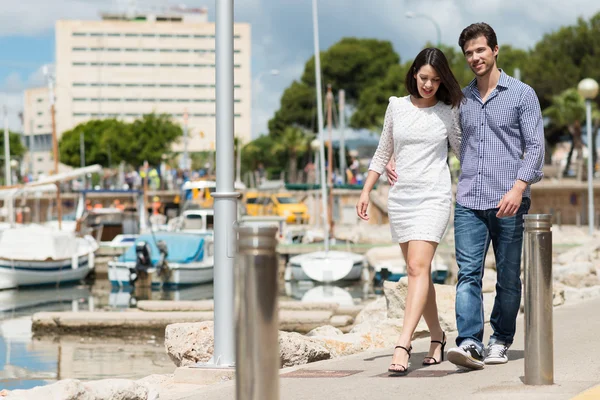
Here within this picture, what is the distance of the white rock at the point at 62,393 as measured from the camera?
632cm

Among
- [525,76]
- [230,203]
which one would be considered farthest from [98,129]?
[230,203]

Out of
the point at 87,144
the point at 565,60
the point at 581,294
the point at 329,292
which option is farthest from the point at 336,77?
the point at 581,294

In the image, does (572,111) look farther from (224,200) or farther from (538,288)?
(538,288)

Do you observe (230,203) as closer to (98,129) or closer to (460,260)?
(460,260)

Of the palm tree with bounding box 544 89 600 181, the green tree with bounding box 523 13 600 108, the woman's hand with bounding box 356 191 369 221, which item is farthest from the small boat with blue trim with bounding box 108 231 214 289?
the green tree with bounding box 523 13 600 108

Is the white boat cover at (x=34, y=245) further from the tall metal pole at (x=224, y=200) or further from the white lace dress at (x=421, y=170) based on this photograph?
the white lace dress at (x=421, y=170)

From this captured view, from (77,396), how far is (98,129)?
10160 cm

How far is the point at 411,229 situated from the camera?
19.5 ft

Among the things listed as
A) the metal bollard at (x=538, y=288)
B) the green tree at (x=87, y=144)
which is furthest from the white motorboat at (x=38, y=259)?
the green tree at (x=87, y=144)

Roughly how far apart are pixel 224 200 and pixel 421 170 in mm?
1387

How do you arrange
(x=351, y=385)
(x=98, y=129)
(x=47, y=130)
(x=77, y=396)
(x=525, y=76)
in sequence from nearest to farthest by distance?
(x=351, y=385), (x=77, y=396), (x=525, y=76), (x=98, y=129), (x=47, y=130)

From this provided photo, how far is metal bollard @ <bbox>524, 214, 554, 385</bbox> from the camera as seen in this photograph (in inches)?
199

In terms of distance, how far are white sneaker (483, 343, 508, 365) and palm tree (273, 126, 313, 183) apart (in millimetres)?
81902

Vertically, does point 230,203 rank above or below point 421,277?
above
